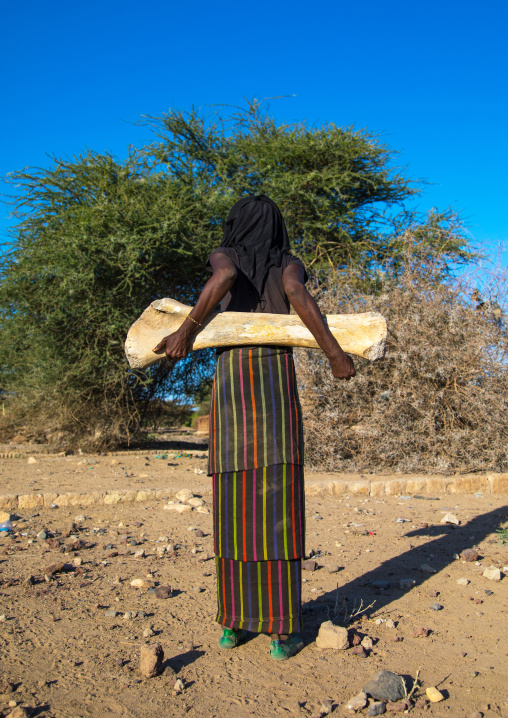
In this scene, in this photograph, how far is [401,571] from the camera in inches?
139

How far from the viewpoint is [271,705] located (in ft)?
6.31

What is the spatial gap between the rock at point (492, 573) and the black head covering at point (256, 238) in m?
2.35

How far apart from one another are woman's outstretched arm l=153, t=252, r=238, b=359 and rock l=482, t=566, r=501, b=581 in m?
2.41

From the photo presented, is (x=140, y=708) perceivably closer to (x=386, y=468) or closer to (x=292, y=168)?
(x=386, y=468)

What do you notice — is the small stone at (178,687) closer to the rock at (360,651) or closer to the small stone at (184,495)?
the rock at (360,651)

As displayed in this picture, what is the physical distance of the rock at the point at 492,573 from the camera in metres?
3.31

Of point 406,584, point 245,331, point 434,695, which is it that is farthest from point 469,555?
point 245,331

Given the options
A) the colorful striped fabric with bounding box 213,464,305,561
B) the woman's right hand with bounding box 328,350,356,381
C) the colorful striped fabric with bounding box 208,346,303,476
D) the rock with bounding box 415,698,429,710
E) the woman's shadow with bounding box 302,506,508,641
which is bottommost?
the woman's shadow with bounding box 302,506,508,641

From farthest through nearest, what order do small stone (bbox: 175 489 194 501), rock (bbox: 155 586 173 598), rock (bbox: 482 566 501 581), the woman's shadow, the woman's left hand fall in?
small stone (bbox: 175 489 194 501)
rock (bbox: 482 566 501 581)
rock (bbox: 155 586 173 598)
the woman's shadow
the woman's left hand

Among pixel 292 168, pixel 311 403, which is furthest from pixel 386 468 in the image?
pixel 292 168

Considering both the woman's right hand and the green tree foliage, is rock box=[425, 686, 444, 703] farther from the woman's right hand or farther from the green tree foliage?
the green tree foliage

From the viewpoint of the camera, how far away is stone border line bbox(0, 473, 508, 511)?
4988 mm

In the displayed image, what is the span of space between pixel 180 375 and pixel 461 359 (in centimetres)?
510

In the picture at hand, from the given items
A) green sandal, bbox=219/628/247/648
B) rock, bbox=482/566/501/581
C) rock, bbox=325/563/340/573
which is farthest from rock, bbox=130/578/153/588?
rock, bbox=482/566/501/581
